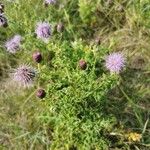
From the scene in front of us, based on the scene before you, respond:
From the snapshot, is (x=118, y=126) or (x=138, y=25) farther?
(x=138, y=25)

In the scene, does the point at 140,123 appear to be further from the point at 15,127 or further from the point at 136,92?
the point at 15,127

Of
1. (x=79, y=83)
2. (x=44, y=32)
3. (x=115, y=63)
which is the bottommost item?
(x=79, y=83)

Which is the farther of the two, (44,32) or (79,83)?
(44,32)

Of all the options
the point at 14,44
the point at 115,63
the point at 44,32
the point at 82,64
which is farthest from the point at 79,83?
the point at 14,44

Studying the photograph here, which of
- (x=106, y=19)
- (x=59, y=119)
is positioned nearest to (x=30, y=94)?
(x=59, y=119)

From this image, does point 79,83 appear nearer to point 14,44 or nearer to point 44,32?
point 44,32
